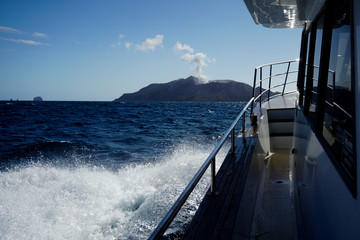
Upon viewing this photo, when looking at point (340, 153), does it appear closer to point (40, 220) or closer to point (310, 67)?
point (310, 67)

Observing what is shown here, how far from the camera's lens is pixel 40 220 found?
4.83 meters

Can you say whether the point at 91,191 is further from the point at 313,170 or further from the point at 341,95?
the point at 341,95

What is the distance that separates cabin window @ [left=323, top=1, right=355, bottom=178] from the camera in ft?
3.69

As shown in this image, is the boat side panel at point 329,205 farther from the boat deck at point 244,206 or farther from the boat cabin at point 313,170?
the boat deck at point 244,206

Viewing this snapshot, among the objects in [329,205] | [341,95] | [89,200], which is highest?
[341,95]

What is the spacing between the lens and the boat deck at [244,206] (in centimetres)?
198

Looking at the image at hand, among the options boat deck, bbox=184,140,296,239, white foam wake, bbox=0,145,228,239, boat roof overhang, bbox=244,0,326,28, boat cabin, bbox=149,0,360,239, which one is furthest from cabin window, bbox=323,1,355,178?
white foam wake, bbox=0,145,228,239

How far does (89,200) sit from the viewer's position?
5785mm

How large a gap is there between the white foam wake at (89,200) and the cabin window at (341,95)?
2960mm

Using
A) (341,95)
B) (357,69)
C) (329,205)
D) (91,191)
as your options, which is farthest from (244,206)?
(91,191)

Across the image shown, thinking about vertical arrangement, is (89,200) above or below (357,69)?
below

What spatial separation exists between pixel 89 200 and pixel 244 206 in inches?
174

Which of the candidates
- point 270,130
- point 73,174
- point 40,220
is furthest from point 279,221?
point 73,174

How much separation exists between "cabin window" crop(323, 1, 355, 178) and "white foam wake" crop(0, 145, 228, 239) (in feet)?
9.71
